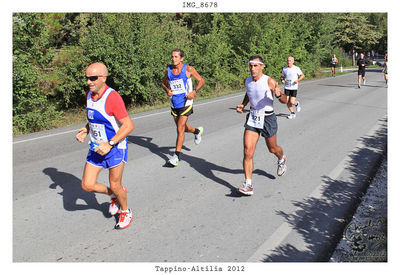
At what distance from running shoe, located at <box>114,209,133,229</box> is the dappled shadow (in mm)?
1695

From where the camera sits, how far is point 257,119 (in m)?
5.21

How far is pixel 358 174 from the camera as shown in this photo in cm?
579

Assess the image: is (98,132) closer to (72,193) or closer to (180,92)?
(72,193)

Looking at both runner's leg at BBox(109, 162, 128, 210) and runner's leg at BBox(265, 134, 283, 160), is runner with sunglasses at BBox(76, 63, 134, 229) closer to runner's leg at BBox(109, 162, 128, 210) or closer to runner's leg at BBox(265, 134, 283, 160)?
runner's leg at BBox(109, 162, 128, 210)

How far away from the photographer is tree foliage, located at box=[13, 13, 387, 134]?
10953mm

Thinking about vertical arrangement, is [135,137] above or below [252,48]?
below

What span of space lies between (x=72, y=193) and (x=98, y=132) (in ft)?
5.44

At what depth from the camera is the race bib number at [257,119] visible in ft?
17.0

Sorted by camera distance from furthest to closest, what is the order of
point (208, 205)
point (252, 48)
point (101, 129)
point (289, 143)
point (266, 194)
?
point (252, 48) < point (289, 143) < point (266, 194) < point (208, 205) < point (101, 129)
